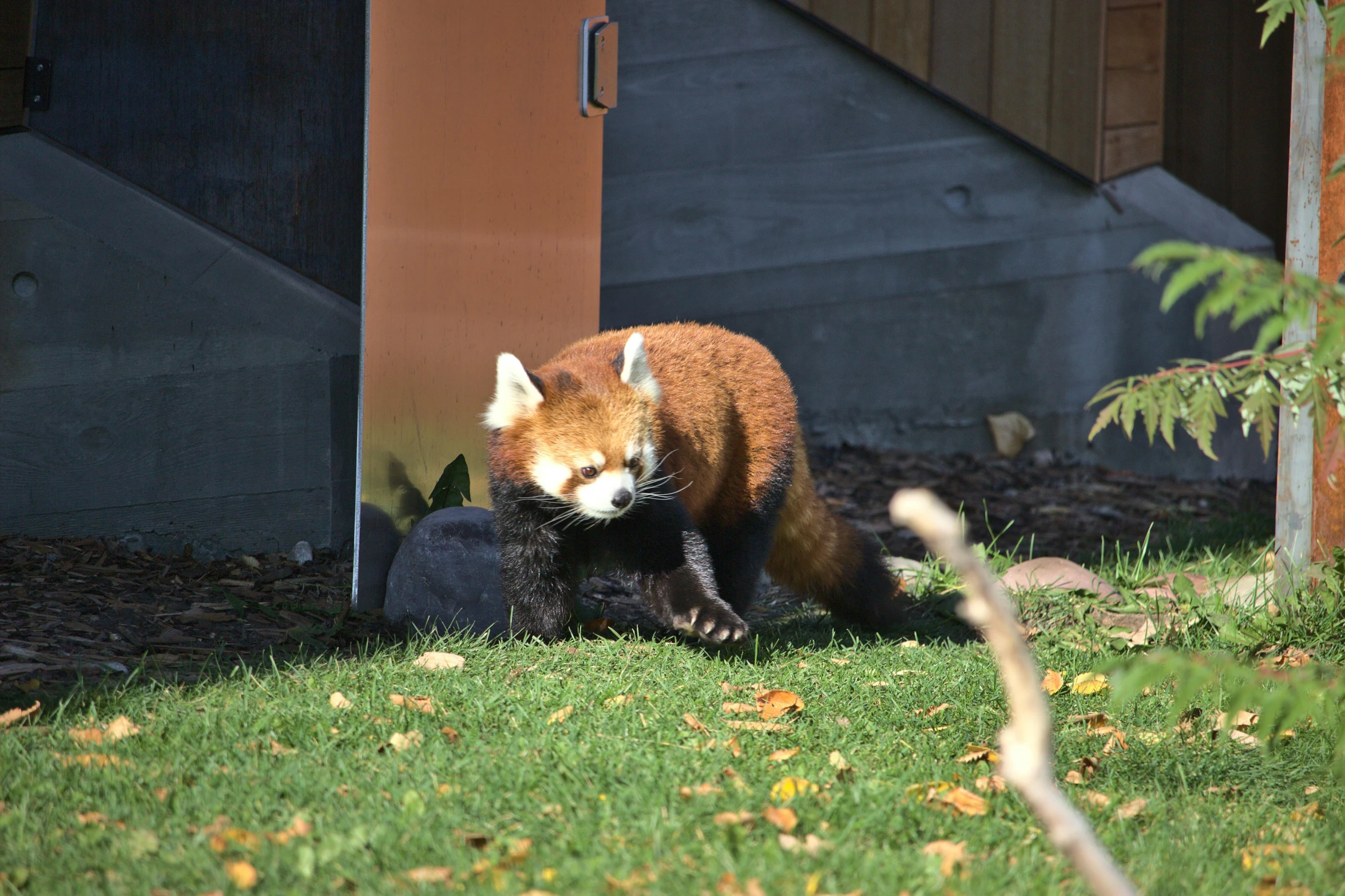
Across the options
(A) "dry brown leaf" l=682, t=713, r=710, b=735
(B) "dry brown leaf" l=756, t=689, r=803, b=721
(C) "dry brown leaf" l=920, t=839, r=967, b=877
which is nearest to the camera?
(C) "dry brown leaf" l=920, t=839, r=967, b=877

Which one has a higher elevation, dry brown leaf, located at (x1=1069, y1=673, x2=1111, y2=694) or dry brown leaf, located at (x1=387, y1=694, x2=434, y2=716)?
dry brown leaf, located at (x1=387, y1=694, x2=434, y2=716)

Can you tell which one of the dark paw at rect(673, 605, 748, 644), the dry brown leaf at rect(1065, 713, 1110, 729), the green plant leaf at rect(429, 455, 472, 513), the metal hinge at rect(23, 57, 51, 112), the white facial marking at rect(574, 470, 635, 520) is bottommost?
the dry brown leaf at rect(1065, 713, 1110, 729)

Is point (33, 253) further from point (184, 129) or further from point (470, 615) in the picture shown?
point (470, 615)


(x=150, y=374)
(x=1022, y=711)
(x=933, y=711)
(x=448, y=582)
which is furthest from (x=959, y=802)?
(x=150, y=374)

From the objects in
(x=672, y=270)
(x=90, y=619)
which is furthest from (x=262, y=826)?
(x=672, y=270)

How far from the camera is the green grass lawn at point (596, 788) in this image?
220cm

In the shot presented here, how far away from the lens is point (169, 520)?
202 inches

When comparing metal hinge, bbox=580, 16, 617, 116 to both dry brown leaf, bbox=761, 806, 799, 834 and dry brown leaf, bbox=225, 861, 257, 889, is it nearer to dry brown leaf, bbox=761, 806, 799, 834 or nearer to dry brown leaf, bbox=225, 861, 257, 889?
dry brown leaf, bbox=761, 806, 799, 834

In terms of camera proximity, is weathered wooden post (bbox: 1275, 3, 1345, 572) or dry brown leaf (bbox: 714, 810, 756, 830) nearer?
dry brown leaf (bbox: 714, 810, 756, 830)

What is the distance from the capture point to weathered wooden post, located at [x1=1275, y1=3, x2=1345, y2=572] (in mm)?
3996

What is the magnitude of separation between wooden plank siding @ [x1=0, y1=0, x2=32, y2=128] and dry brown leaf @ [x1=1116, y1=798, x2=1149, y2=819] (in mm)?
5193

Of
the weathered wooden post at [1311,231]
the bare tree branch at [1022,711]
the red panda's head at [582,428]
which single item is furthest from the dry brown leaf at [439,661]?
the weathered wooden post at [1311,231]

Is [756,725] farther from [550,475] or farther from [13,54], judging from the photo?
[13,54]

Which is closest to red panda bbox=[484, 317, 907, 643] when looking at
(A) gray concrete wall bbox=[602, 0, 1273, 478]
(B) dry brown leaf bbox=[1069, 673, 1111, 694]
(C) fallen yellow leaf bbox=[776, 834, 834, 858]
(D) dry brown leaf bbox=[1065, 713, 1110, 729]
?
(B) dry brown leaf bbox=[1069, 673, 1111, 694]
